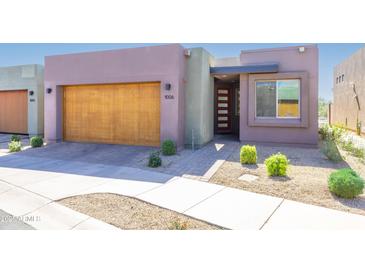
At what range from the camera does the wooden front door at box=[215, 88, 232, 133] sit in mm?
14547

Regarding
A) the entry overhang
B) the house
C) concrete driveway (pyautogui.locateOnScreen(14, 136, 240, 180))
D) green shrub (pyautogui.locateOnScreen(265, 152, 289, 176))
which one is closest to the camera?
green shrub (pyautogui.locateOnScreen(265, 152, 289, 176))

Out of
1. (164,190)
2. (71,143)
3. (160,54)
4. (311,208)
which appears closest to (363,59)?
(160,54)

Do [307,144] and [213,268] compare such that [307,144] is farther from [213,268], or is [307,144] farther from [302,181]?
[213,268]

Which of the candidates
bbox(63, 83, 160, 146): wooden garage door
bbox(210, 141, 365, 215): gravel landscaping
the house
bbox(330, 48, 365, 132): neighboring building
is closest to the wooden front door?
the house

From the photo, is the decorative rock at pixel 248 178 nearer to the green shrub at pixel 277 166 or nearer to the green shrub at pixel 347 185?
the green shrub at pixel 277 166

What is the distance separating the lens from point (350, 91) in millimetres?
17641

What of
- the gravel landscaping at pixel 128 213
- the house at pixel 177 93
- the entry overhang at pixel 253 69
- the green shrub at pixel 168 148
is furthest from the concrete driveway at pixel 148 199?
the entry overhang at pixel 253 69

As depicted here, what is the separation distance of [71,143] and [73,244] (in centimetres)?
907

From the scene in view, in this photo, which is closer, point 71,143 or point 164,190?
point 164,190

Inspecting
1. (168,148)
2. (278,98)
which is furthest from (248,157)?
Result: (278,98)

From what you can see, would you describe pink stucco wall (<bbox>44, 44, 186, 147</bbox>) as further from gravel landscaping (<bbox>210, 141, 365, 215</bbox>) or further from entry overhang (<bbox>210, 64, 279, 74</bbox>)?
gravel landscaping (<bbox>210, 141, 365, 215</bbox>)

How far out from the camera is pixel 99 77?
431 inches

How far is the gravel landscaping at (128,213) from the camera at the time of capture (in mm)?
3982

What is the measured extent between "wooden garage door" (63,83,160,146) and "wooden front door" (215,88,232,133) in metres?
5.18
